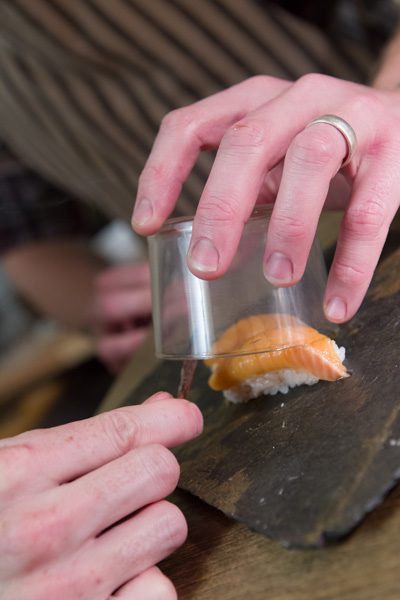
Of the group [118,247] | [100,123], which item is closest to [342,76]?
[100,123]

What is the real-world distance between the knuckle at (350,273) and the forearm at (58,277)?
1.85 meters

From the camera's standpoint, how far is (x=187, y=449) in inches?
37.9

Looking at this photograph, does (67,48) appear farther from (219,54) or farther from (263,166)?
(263,166)

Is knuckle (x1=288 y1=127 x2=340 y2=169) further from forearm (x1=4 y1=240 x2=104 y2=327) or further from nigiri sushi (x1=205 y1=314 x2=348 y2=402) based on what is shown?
forearm (x1=4 y1=240 x2=104 y2=327)

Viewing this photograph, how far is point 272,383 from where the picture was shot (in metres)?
0.95

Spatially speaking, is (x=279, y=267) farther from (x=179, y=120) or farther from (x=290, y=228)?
(x=179, y=120)

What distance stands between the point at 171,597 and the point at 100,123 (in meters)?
1.43

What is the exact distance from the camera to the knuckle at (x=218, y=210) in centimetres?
83

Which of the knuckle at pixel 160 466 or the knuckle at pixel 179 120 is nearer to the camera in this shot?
the knuckle at pixel 160 466

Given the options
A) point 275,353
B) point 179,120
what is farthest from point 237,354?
point 179,120

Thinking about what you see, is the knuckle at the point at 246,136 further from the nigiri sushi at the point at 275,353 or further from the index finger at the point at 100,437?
the index finger at the point at 100,437

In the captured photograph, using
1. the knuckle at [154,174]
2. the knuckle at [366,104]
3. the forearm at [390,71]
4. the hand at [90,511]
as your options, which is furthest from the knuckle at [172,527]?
the forearm at [390,71]

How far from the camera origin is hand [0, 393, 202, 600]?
658 mm

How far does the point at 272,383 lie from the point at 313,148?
0.32 meters
